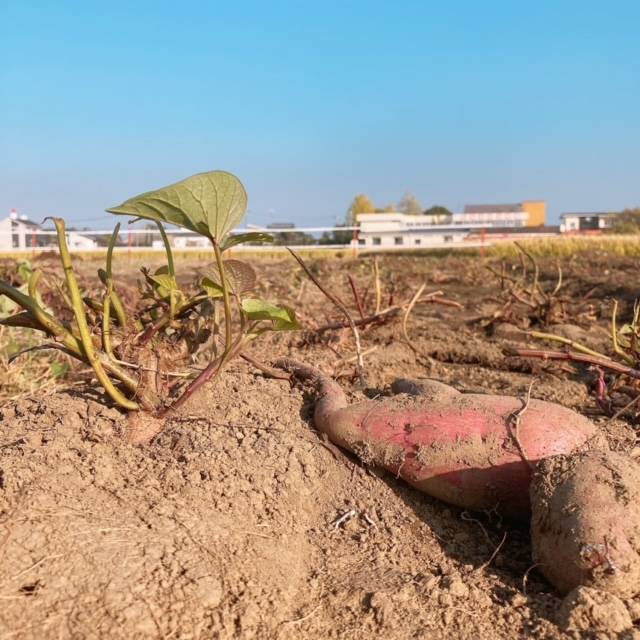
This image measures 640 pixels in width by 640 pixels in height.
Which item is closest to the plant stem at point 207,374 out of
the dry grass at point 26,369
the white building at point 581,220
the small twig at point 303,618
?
the small twig at point 303,618

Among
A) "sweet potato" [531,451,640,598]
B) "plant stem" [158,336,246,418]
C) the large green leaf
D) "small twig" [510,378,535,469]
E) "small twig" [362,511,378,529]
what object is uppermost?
the large green leaf

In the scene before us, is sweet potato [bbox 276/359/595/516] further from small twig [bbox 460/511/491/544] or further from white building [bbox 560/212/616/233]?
white building [bbox 560/212/616/233]

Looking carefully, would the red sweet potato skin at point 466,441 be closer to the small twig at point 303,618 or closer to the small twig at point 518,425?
the small twig at point 518,425

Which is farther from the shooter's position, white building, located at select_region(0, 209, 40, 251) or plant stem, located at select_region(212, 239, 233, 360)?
white building, located at select_region(0, 209, 40, 251)

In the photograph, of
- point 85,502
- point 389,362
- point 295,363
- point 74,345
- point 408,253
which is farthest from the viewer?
point 408,253

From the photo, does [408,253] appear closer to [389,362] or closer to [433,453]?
[389,362]

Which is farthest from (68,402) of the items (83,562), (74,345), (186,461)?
(83,562)

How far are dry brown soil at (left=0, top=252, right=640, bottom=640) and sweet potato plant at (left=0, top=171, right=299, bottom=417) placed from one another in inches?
4.3

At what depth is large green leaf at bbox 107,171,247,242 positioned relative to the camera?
1535mm

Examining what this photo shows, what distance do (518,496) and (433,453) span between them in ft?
0.80

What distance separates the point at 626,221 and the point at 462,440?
2671cm

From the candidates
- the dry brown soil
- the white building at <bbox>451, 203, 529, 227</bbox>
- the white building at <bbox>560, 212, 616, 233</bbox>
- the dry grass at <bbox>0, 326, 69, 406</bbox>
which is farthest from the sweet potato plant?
the white building at <bbox>560, 212, 616, 233</bbox>

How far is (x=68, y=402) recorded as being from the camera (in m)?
1.92

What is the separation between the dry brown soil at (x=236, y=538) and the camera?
4.50 feet
